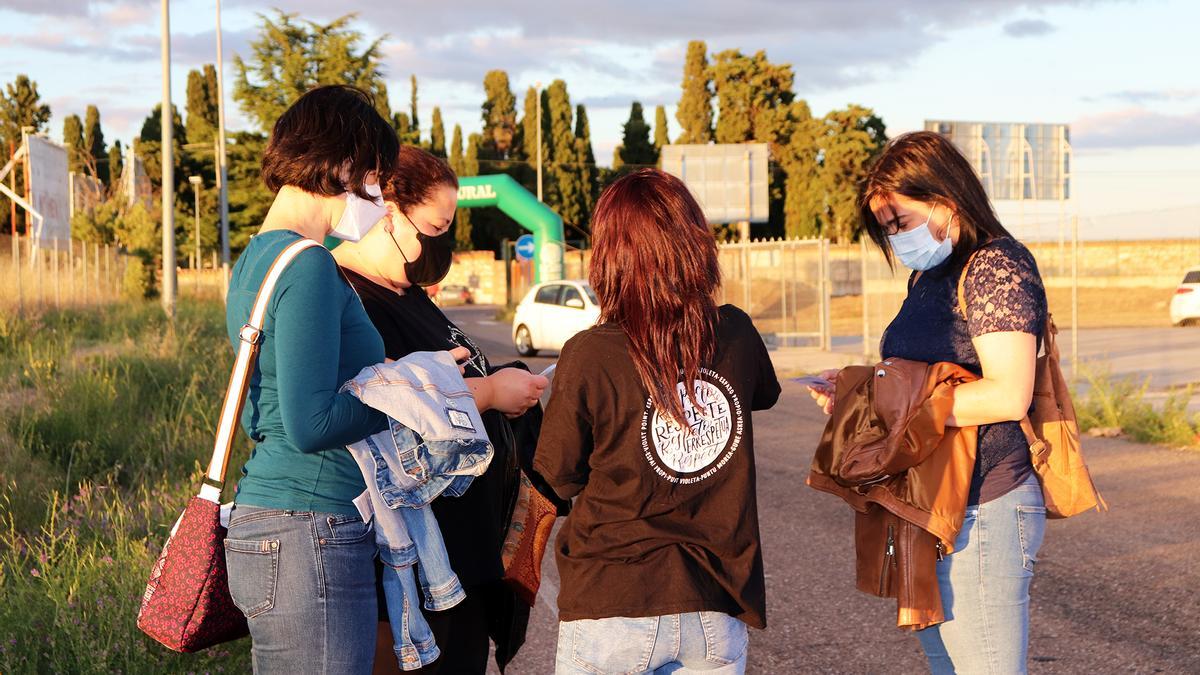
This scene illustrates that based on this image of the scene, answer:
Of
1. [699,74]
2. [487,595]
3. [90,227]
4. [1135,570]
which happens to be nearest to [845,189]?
[699,74]

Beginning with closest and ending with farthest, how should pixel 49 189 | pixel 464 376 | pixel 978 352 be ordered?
1. pixel 978 352
2. pixel 464 376
3. pixel 49 189

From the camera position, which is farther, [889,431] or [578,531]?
[889,431]

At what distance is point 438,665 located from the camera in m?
3.16

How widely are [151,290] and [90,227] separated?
986 cm

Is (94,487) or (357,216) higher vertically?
(357,216)

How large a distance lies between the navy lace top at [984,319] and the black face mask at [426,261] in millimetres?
1275

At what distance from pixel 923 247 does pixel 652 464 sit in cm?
99

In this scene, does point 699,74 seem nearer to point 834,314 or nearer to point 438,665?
point 834,314

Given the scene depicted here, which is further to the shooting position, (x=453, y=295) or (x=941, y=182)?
(x=453, y=295)

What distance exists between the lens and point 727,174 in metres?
41.1

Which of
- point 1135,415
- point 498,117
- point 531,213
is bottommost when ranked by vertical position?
point 1135,415

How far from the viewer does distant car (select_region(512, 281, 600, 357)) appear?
23.2 meters

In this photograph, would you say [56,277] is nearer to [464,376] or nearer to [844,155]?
[464,376]

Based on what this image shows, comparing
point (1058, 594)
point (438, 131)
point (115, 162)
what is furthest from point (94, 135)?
A: point (1058, 594)
